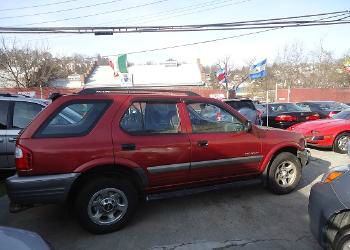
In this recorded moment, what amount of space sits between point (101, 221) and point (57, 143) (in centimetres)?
118

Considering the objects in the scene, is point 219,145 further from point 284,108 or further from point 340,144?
point 284,108

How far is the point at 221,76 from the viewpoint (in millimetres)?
34469

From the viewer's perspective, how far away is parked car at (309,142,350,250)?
3.10 metres

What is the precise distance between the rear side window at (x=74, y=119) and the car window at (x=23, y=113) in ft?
8.75

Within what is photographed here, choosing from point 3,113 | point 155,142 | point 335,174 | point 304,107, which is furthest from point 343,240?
point 304,107

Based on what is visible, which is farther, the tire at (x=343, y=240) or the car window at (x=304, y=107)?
the car window at (x=304, y=107)

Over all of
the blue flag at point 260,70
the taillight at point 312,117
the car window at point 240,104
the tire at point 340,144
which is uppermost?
the blue flag at point 260,70

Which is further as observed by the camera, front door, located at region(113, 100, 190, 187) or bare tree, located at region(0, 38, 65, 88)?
bare tree, located at region(0, 38, 65, 88)

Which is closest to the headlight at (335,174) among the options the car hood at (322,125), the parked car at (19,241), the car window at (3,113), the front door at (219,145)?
the front door at (219,145)

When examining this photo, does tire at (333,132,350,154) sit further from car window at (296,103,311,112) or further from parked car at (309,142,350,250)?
parked car at (309,142,350,250)

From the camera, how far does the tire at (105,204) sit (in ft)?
14.0

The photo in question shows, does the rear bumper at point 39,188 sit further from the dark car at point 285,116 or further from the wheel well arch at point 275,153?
the dark car at point 285,116

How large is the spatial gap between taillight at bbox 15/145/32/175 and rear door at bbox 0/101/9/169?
8.73ft

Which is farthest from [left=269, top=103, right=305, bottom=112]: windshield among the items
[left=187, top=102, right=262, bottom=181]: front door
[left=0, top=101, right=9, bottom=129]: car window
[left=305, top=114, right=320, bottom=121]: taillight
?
[left=0, top=101, right=9, bottom=129]: car window
